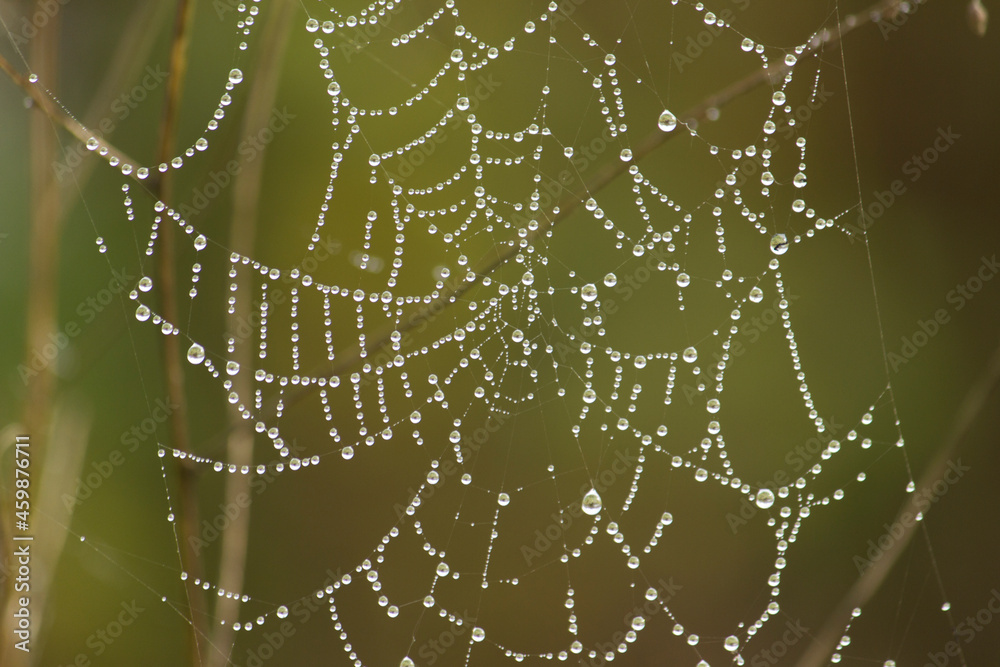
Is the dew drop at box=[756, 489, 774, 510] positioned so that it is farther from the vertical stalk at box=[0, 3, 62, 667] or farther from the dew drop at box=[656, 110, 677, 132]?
the vertical stalk at box=[0, 3, 62, 667]

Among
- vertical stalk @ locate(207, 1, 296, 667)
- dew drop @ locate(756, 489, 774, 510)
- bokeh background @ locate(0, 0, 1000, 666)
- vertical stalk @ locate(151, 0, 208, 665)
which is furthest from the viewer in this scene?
bokeh background @ locate(0, 0, 1000, 666)

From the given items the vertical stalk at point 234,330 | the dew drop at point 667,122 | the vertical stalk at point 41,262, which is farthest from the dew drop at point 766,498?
the vertical stalk at point 41,262

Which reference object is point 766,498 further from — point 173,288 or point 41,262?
point 41,262

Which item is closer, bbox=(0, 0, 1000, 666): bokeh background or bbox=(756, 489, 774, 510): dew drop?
bbox=(756, 489, 774, 510): dew drop

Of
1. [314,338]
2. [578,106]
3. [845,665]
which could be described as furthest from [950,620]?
[314,338]

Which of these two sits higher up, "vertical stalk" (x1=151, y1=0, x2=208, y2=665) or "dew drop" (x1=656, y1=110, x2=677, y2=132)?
"dew drop" (x1=656, y1=110, x2=677, y2=132)

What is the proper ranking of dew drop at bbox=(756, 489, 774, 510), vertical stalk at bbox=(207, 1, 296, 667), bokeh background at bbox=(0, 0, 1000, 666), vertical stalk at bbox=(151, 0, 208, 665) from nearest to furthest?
vertical stalk at bbox=(151, 0, 208, 665), vertical stalk at bbox=(207, 1, 296, 667), dew drop at bbox=(756, 489, 774, 510), bokeh background at bbox=(0, 0, 1000, 666)

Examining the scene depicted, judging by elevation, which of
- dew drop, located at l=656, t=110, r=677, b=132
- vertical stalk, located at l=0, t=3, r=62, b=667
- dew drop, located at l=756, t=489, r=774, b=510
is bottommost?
vertical stalk, located at l=0, t=3, r=62, b=667

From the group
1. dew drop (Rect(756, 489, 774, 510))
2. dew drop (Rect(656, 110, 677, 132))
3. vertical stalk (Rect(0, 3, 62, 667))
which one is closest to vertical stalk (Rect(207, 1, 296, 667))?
vertical stalk (Rect(0, 3, 62, 667))

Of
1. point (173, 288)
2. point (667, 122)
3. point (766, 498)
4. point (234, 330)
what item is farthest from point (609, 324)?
point (173, 288)

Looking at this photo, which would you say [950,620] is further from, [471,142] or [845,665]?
[471,142]
